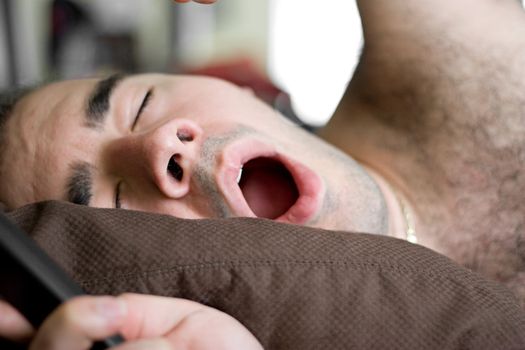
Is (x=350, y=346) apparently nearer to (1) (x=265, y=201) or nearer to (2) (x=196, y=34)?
(1) (x=265, y=201)

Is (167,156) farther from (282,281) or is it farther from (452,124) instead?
(452,124)

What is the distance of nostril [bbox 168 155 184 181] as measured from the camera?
3.45 ft

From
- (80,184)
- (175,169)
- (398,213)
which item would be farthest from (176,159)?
(398,213)

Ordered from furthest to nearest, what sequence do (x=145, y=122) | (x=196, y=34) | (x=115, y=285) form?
(x=196, y=34), (x=145, y=122), (x=115, y=285)

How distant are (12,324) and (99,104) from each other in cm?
62

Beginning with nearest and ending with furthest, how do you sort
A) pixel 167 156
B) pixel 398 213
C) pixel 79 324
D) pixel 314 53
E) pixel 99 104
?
pixel 79 324, pixel 167 156, pixel 99 104, pixel 398 213, pixel 314 53

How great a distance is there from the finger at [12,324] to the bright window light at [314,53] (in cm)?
314

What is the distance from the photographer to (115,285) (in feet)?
2.38

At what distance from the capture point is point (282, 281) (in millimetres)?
745

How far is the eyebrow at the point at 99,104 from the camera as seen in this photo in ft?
3.72

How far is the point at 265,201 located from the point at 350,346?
18.8 inches

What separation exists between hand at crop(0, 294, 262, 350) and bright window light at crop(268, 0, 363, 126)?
9.99ft

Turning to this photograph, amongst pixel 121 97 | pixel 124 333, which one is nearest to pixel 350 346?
pixel 124 333

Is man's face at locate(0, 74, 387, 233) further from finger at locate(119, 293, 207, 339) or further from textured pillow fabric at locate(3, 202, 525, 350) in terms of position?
finger at locate(119, 293, 207, 339)
